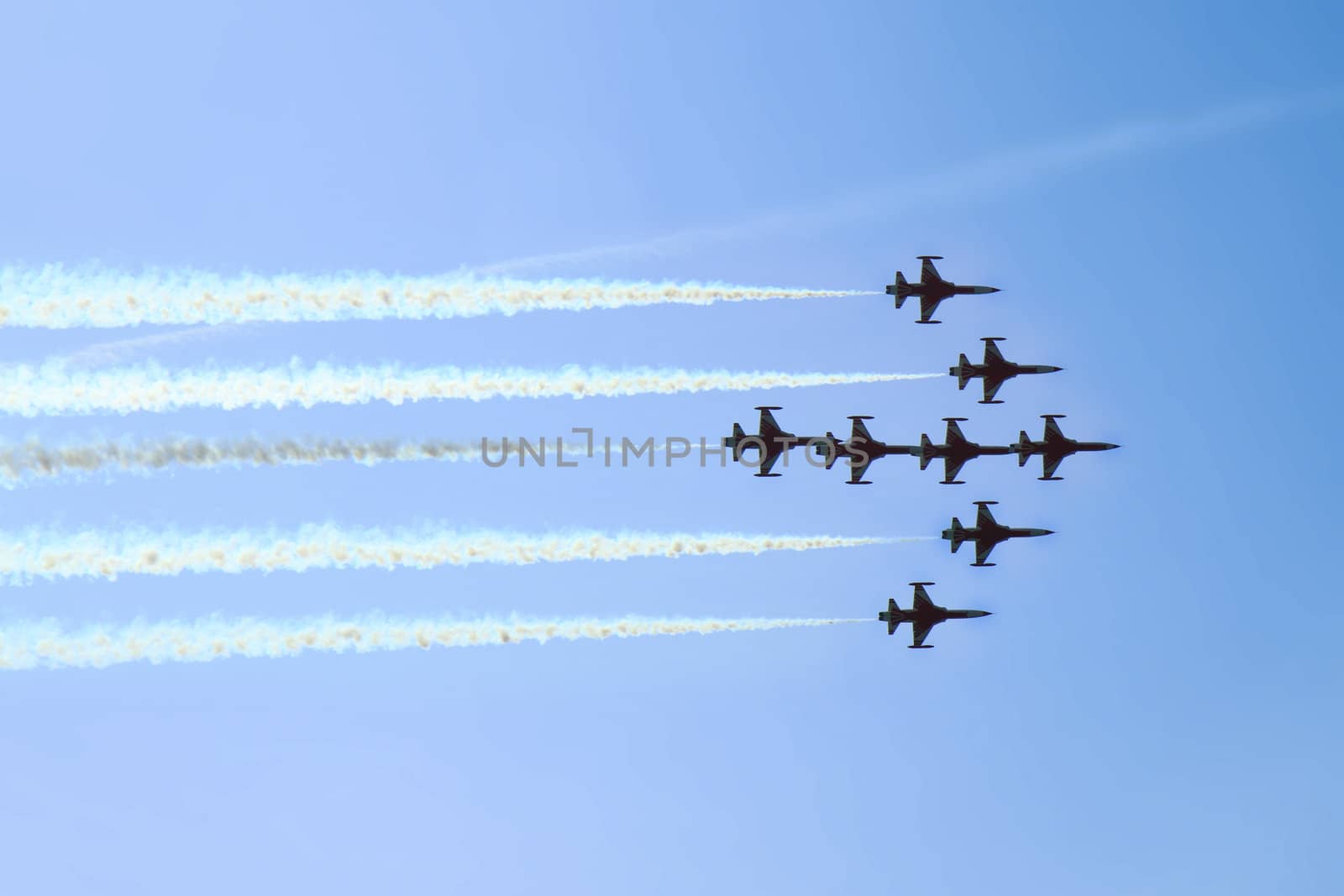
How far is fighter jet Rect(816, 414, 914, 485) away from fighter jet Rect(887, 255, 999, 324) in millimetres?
6067

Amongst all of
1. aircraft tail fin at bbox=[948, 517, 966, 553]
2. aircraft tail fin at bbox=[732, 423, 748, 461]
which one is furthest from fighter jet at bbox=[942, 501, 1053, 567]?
aircraft tail fin at bbox=[732, 423, 748, 461]

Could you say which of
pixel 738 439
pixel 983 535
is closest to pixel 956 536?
pixel 983 535

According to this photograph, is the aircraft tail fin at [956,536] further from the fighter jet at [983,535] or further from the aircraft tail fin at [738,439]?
the aircraft tail fin at [738,439]

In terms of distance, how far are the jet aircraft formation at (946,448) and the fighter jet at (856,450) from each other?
1.6 inches

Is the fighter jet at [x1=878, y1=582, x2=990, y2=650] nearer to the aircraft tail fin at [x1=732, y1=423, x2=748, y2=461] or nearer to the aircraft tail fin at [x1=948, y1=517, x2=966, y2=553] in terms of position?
the aircraft tail fin at [x1=948, y1=517, x2=966, y2=553]

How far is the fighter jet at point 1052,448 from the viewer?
94.1m

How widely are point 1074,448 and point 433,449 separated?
36591 millimetres

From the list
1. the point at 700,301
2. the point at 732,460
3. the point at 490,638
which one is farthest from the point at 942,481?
the point at 490,638

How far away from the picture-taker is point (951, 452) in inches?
3669

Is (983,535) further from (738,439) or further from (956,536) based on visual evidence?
(738,439)

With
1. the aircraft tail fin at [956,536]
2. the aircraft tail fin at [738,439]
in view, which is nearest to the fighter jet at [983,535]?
the aircraft tail fin at [956,536]

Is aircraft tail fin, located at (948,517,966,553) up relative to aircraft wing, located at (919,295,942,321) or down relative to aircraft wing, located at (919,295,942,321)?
down

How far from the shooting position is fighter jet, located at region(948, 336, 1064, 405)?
92.6 m

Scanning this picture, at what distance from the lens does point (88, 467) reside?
2488 inches
